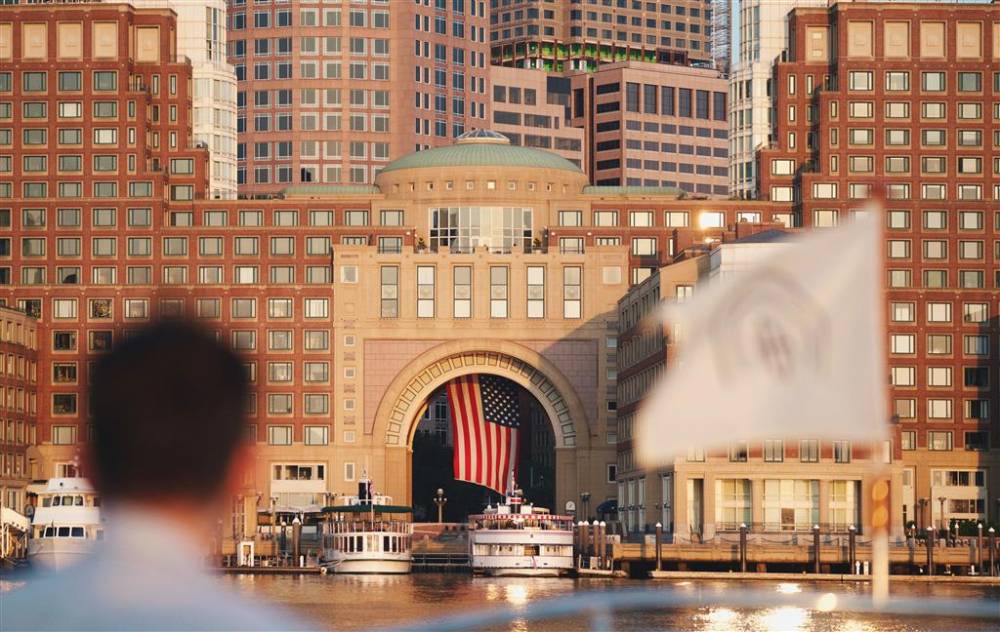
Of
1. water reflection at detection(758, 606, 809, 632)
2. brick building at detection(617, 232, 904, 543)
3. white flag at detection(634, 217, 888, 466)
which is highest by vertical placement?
white flag at detection(634, 217, 888, 466)

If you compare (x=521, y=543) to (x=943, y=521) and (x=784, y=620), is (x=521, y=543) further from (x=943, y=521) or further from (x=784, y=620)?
(x=784, y=620)

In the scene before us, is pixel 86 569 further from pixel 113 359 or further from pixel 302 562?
pixel 302 562

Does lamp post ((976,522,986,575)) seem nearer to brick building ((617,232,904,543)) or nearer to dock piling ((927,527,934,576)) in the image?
dock piling ((927,527,934,576))

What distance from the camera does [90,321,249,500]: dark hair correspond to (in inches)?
385

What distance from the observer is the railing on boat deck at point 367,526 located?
591 feet

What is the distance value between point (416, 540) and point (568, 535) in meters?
32.4

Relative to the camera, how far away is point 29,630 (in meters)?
9.84

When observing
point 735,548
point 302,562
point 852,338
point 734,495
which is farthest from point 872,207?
point 302,562

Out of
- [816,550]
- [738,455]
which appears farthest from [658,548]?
[738,455]

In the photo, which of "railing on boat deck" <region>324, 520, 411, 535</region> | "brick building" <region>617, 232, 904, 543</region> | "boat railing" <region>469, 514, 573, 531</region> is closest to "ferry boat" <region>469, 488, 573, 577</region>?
"boat railing" <region>469, 514, 573, 531</region>

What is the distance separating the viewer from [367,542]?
580ft

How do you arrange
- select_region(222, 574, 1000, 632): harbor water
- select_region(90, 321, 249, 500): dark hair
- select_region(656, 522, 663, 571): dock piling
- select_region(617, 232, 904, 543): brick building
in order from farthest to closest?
1. select_region(617, 232, 904, 543): brick building
2. select_region(656, 522, 663, 571): dock piling
3. select_region(222, 574, 1000, 632): harbor water
4. select_region(90, 321, 249, 500): dark hair

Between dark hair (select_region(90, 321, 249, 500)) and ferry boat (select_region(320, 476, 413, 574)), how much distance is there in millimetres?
167517

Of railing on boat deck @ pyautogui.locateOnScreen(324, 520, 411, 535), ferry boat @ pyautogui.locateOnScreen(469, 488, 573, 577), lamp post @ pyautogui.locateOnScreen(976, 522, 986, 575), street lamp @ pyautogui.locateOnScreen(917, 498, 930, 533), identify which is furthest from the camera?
street lamp @ pyautogui.locateOnScreen(917, 498, 930, 533)
